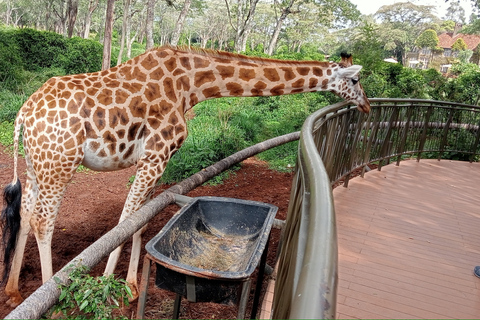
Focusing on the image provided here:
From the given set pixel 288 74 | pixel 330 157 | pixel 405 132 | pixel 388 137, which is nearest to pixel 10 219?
pixel 288 74

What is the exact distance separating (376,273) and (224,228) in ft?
4.41

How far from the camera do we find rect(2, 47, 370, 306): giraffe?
3283 mm

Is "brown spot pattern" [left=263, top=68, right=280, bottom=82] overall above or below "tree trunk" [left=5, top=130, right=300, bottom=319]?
above

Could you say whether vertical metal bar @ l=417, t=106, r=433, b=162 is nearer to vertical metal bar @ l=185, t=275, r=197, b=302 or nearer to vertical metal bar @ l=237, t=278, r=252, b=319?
vertical metal bar @ l=237, t=278, r=252, b=319

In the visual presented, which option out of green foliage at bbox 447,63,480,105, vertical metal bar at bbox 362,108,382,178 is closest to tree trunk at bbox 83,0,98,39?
green foliage at bbox 447,63,480,105

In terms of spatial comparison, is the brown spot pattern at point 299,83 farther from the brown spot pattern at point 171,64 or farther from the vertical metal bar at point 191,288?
the vertical metal bar at point 191,288

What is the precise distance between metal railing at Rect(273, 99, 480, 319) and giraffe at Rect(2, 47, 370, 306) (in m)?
1.14

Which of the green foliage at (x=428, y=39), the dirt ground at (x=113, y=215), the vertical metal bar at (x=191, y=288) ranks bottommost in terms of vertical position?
the dirt ground at (x=113, y=215)

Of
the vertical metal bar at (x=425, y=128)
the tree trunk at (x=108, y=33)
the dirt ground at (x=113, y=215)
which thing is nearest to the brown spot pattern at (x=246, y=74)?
the dirt ground at (x=113, y=215)

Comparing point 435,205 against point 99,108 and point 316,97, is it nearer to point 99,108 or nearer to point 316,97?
point 99,108

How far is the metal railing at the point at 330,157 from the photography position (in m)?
0.98

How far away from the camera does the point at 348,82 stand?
4.28 metres

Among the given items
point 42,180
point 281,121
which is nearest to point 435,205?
point 42,180

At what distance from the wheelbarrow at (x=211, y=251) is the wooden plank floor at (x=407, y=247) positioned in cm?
81
